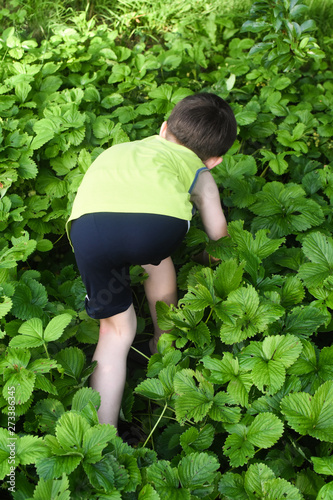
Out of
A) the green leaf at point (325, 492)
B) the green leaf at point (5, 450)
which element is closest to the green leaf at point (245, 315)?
the green leaf at point (325, 492)

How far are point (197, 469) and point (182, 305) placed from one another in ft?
2.36

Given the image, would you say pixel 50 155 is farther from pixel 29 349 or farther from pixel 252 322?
pixel 252 322

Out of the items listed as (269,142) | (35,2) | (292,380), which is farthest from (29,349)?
(35,2)

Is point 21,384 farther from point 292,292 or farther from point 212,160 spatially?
point 212,160

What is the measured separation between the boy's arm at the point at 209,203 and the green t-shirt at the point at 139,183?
0.11 m

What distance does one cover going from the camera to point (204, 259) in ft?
6.47

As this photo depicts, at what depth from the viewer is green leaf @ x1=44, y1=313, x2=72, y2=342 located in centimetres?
137

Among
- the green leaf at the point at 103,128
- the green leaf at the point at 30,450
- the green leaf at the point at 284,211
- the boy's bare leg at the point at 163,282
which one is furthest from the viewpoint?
the green leaf at the point at 103,128

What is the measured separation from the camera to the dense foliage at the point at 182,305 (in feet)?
3.79

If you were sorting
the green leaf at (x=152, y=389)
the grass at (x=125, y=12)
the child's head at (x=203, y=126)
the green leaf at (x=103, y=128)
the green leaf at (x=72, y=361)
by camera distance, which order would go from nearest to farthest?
the green leaf at (x=152, y=389), the green leaf at (x=72, y=361), the child's head at (x=203, y=126), the green leaf at (x=103, y=128), the grass at (x=125, y=12)

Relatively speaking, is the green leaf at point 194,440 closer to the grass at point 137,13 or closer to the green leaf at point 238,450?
the green leaf at point 238,450

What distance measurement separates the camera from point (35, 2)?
3.21 m

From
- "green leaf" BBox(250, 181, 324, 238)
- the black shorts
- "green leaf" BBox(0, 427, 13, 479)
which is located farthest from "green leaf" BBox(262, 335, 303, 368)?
"green leaf" BBox(0, 427, 13, 479)

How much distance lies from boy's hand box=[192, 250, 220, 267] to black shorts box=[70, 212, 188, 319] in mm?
436
